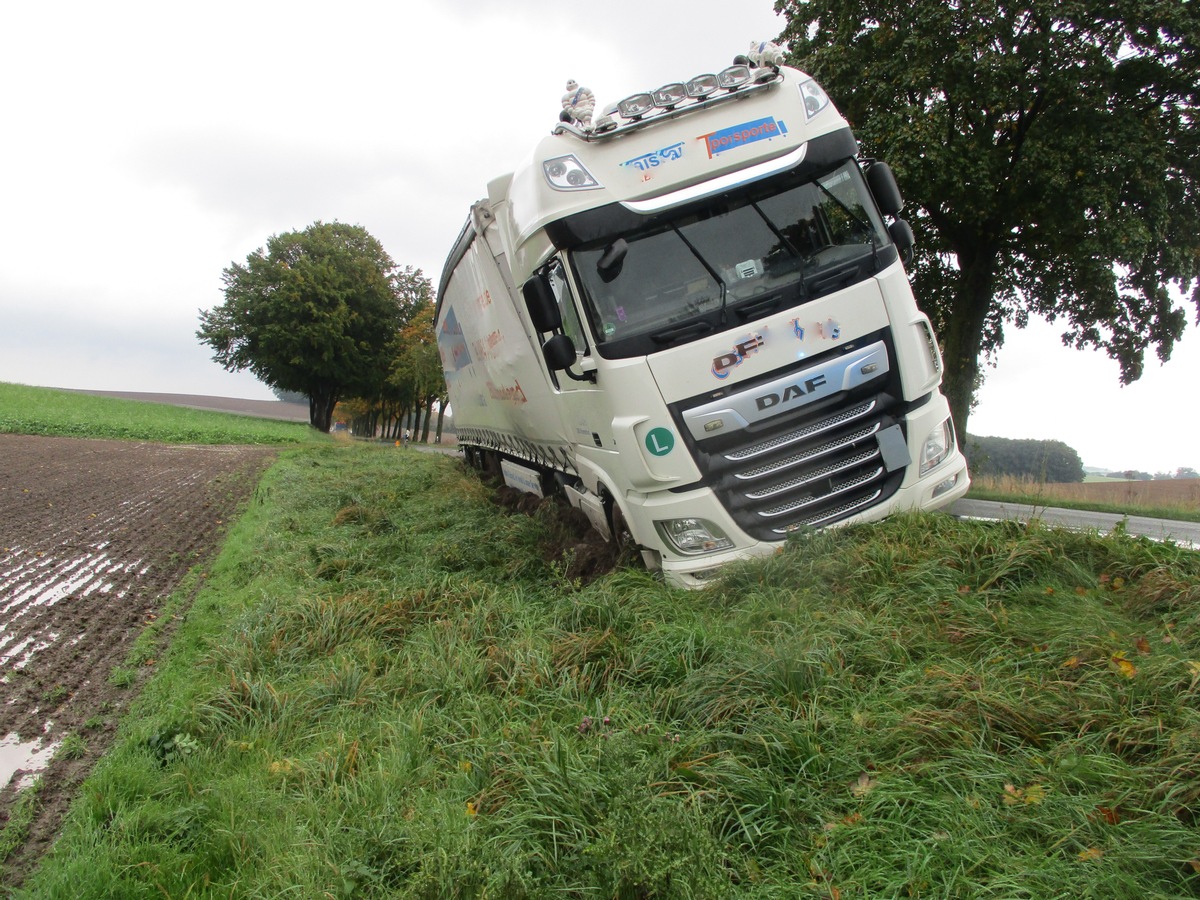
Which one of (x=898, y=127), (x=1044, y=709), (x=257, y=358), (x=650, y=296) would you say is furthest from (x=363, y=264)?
(x=1044, y=709)

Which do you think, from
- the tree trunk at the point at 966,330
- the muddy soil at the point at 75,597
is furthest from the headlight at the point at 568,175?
the tree trunk at the point at 966,330

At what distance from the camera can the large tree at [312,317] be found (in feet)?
169

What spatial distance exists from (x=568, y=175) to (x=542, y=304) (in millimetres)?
913

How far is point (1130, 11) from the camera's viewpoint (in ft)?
45.7

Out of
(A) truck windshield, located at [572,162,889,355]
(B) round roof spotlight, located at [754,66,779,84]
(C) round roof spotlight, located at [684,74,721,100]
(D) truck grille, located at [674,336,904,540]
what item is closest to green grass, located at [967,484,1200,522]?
(D) truck grille, located at [674,336,904,540]

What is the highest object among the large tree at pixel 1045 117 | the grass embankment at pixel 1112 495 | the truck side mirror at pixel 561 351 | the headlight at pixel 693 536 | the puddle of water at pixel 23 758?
the large tree at pixel 1045 117

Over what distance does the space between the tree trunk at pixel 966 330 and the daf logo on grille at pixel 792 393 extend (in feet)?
42.3

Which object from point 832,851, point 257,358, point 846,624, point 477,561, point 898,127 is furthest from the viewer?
point 257,358

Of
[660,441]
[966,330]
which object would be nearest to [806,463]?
[660,441]

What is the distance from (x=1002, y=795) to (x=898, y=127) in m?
14.3

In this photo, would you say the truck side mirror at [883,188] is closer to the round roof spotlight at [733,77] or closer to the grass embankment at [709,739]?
the round roof spotlight at [733,77]

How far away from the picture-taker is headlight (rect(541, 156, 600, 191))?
6160 millimetres

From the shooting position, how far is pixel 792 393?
5914mm

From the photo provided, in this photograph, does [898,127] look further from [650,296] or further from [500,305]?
[650,296]
